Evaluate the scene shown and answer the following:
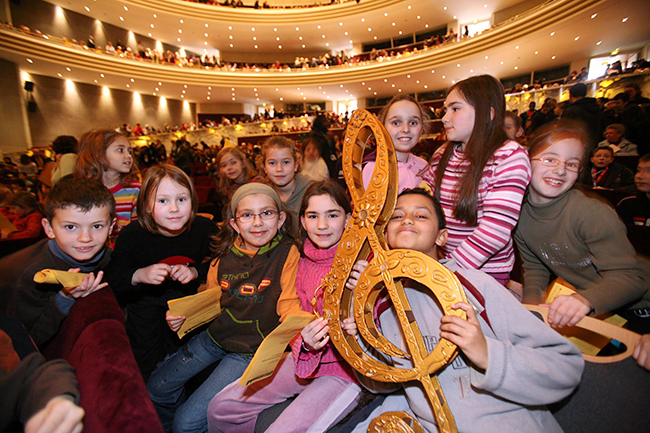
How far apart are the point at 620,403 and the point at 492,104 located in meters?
1.11

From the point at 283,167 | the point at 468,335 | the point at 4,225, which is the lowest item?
the point at 468,335

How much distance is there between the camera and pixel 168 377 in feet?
5.22

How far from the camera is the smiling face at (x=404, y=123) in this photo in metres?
1.65

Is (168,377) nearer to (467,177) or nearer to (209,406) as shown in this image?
(209,406)

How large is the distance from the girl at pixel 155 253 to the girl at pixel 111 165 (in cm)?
74

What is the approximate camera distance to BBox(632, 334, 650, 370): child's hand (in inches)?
32.1

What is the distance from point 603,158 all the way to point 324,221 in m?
4.08

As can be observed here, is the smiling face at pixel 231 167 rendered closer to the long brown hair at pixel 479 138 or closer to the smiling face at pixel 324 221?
the smiling face at pixel 324 221

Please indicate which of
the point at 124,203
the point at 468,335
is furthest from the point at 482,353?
the point at 124,203

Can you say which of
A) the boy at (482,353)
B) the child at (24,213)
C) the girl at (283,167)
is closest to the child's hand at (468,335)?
the boy at (482,353)

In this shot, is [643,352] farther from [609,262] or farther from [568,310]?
[609,262]

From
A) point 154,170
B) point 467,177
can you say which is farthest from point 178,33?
point 467,177

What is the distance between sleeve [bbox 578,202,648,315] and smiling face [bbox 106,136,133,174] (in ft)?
9.61

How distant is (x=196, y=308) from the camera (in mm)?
1332
